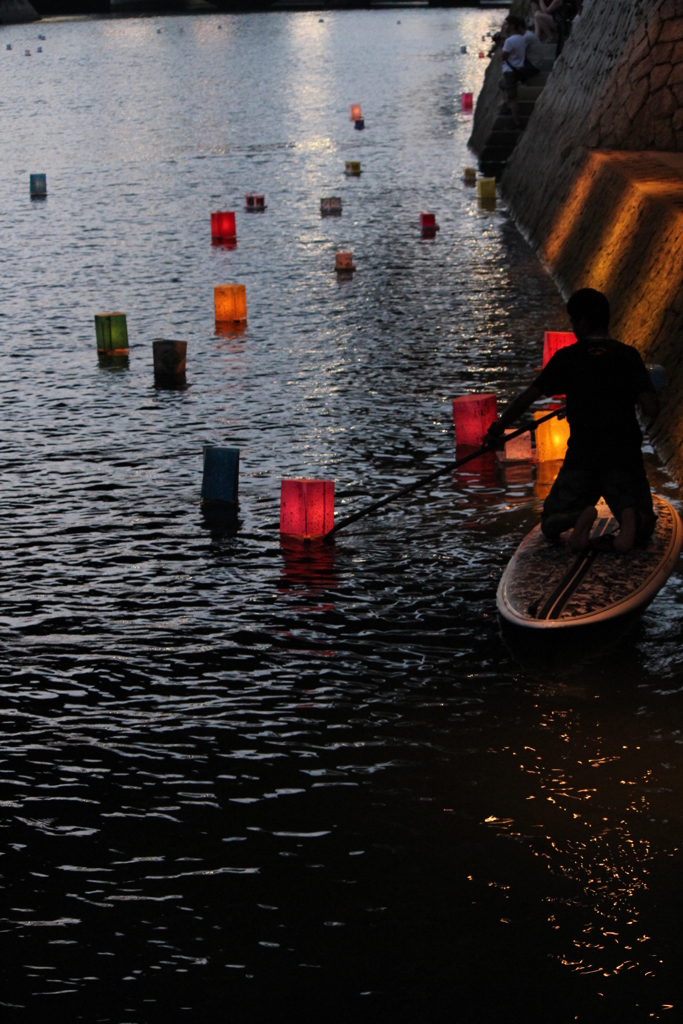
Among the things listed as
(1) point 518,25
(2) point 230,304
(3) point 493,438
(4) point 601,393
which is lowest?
(2) point 230,304

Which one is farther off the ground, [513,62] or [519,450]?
[513,62]

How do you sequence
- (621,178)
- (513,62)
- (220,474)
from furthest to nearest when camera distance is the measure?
(513,62) → (621,178) → (220,474)

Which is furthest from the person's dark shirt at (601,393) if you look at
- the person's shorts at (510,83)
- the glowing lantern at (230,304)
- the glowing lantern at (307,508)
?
the person's shorts at (510,83)

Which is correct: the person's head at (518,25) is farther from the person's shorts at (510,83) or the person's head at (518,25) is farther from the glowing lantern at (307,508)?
the glowing lantern at (307,508)

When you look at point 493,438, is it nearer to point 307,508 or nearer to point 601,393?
point 601,393

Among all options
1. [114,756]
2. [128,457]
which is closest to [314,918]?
[114,756]

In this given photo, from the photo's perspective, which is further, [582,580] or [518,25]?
[518,25]

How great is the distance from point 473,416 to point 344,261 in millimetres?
8317

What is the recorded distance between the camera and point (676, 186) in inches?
540

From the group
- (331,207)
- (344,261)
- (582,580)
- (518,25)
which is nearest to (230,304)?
(344,261)

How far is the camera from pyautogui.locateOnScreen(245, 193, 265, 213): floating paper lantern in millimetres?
24797

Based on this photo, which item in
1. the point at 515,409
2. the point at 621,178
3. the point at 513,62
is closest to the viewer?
the point at 515,409

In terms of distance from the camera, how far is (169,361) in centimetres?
1319

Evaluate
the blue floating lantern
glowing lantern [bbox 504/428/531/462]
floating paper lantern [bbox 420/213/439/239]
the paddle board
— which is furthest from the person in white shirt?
the paddle board
